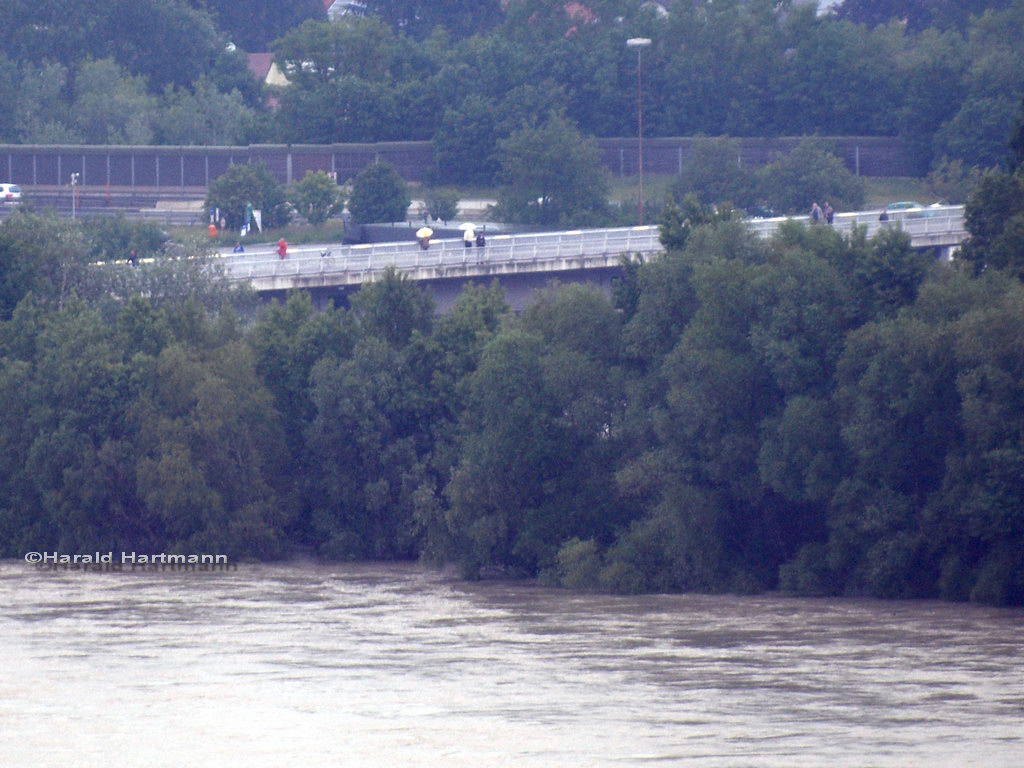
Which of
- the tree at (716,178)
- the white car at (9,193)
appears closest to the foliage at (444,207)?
the tree at (716,178)

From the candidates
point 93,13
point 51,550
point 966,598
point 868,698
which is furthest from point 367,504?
point 93,13

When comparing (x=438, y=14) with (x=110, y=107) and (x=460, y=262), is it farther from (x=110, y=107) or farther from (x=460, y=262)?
(x=460, y=262)

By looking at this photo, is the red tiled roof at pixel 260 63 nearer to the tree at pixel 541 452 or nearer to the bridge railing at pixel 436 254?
the bridge railing at pixel 436 254

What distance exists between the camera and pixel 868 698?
2597cm

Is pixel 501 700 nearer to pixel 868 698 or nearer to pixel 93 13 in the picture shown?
pixel 868 698

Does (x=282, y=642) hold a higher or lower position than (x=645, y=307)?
lower

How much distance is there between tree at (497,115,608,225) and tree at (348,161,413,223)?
13.6 ft

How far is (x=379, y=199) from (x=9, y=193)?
698 inches

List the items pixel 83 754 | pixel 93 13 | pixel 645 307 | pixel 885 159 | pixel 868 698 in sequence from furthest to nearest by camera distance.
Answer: pixel 93 13 < pixel 885 159 < pixel 645 307 < pixel 868 698 < pixel 83 754

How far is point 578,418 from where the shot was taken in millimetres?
39219

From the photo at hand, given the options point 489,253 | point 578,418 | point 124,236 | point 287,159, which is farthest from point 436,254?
point 287,159

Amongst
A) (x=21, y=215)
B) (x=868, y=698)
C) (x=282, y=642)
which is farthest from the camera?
(x=21, y=215)

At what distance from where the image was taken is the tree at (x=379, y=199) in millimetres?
76625

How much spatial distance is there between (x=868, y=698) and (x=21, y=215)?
31426 mm
